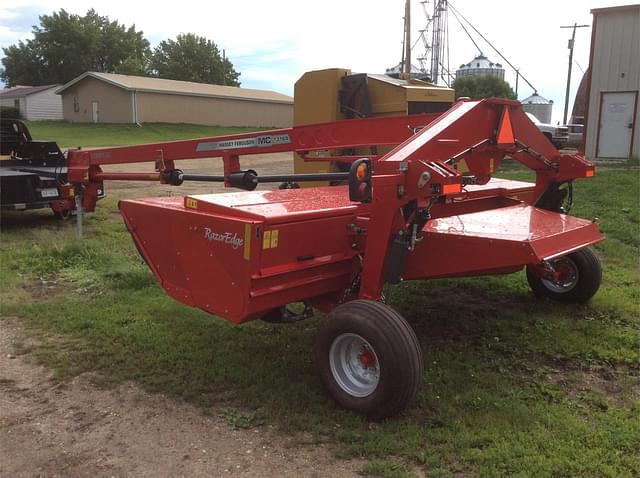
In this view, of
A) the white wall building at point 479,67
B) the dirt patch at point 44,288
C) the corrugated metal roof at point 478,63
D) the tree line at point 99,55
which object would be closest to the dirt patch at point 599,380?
the dirt patch at point 44,288

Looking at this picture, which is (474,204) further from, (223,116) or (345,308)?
(223,116)

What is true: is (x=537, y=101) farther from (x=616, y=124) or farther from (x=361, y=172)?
(x=361, y=172)

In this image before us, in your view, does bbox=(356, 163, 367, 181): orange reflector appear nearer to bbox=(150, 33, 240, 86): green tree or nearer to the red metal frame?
the red metal frame

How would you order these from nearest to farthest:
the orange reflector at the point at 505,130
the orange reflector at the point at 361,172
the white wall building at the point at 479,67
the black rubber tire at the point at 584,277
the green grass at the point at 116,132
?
the orange reflector at the point at 361,172
the orange reflector at the point at 505,130
the black rubber tire at the point at 584,277
the green grass at the point at 116,132
the white wall building at the point at 479,67

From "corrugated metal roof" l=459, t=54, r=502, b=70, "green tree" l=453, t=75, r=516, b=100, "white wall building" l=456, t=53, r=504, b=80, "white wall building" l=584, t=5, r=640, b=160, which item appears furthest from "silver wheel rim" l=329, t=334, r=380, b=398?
"corrugated metal roof" l=459, t=54, r=502, b=70

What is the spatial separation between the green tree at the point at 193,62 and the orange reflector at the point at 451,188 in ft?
207

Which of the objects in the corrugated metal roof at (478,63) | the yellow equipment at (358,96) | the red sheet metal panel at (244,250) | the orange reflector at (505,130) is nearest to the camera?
the red sheet metal panel at (244,250)

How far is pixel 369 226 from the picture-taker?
3.50m

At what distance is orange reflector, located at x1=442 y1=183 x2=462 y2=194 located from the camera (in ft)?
10.5

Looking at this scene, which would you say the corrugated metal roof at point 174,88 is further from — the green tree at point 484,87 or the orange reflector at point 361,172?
the orange reflector at point 361,172

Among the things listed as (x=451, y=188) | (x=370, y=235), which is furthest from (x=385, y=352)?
(x=451, y=188)

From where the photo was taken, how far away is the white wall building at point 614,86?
15.5 metres

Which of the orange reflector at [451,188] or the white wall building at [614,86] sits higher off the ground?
the white wall building at [614,86]

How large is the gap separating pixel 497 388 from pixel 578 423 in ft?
1.76
